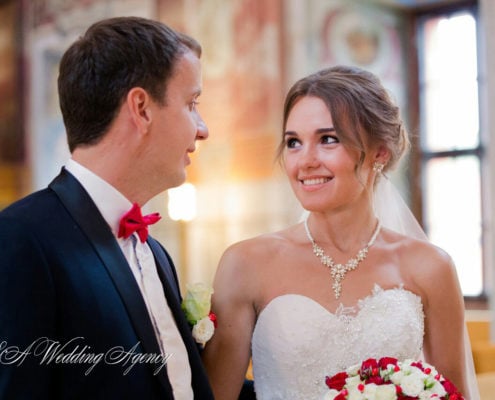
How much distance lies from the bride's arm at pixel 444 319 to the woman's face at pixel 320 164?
0.48 meters

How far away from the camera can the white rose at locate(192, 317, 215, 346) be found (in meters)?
2.52

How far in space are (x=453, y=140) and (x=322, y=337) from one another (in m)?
7.78

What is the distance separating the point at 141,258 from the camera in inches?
88.8

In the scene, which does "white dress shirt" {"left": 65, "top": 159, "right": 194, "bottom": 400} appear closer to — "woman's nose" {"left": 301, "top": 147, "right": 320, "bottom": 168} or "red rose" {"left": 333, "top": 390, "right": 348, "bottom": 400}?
"red rose" {"left": 333, "top": 390, "right": 348, "bottom": 400}

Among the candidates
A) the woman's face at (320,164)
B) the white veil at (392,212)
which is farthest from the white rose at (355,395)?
the white veil at (392,212)

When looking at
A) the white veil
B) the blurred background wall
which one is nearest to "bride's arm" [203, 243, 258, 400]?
the white veil

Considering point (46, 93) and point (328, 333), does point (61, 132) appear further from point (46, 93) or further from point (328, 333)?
point (328, 333)

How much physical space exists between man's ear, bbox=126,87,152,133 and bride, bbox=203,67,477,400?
3.17 feet

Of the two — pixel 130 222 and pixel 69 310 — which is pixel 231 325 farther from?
pixel 69 310

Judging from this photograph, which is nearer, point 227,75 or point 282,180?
point 282,180

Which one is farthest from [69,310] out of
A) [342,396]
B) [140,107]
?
[342,396]

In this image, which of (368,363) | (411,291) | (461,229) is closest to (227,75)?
(461,229)

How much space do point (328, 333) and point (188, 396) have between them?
0.95 m

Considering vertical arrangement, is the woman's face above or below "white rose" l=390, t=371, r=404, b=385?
above
